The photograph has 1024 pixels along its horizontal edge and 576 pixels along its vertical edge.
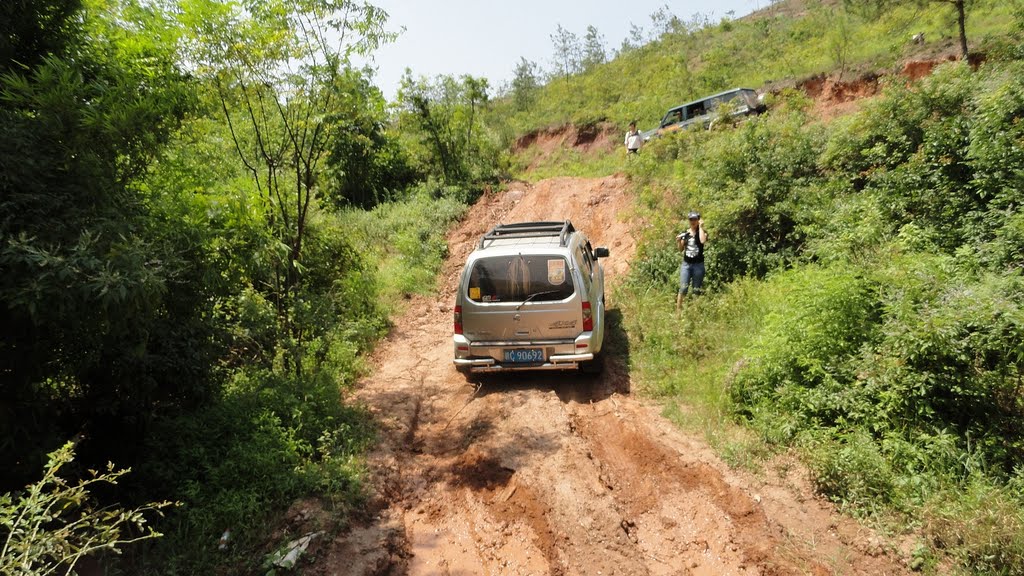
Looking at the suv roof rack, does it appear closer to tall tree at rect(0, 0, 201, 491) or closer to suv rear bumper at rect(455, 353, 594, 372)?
suv rear bumper at rect(455, 353, 594, 372)

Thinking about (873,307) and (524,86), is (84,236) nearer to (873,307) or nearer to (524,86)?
(873,307)

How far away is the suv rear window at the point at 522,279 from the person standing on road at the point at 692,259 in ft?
7.66

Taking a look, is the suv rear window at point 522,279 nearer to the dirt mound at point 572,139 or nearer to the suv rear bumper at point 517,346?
the suv rear bumper at point 517,346

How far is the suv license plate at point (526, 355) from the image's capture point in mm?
5684

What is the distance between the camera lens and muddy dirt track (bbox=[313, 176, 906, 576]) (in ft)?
11.2

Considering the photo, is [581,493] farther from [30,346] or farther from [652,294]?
[652,294]

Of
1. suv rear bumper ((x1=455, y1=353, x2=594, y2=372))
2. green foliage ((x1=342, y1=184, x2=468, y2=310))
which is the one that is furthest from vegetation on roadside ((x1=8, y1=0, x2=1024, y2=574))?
green foliage ((x1=342, y1=184, x2=468, y2=310))

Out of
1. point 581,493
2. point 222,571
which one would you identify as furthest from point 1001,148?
point 222,571

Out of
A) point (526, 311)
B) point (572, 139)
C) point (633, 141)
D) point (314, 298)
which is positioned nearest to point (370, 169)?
point (572, 139)

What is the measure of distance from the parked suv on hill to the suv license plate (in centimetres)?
948

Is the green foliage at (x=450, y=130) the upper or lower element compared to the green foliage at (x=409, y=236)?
upper

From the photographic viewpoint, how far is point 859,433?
3.97 meters

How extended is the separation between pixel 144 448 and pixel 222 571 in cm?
131

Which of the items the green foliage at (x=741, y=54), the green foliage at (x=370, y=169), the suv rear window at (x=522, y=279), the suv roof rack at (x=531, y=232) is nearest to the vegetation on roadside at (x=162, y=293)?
the suv rear window at (x=522, y=279)
